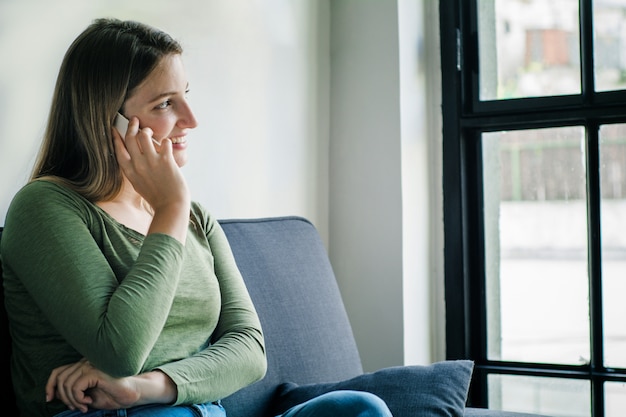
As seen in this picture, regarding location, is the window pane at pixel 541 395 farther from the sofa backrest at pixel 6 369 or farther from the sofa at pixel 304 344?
the sofa backrest at pixel 6 369

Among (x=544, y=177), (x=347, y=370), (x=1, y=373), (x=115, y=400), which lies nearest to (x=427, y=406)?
(x=347, y=370)

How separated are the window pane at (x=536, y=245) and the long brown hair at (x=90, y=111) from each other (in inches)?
60.6

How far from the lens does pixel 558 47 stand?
256 centimetres

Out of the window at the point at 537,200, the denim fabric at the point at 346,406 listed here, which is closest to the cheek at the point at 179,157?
the denim fabric at the point at 346,406

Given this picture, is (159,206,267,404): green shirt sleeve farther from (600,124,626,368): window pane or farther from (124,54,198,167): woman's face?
(600,124,626,368): window pane

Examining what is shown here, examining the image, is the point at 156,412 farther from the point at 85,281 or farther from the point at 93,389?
the point at 85,281

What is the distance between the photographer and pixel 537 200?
103 inches

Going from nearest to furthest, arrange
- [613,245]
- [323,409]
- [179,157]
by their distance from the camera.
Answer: [323,409] → [179,157] → [613,245]

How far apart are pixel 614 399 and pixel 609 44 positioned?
108cm

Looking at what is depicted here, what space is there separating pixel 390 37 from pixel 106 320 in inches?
65.2

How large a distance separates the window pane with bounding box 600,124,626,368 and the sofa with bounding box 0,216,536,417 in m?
0.90

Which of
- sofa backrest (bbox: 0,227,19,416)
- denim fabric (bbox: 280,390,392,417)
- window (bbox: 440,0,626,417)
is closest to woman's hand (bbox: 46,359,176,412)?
sofa backrest (bbox: 0,227,19,416)

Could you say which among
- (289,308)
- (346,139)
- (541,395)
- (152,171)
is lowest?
(541,395)

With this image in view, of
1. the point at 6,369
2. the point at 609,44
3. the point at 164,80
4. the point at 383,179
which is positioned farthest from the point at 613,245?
the point at 6,369
